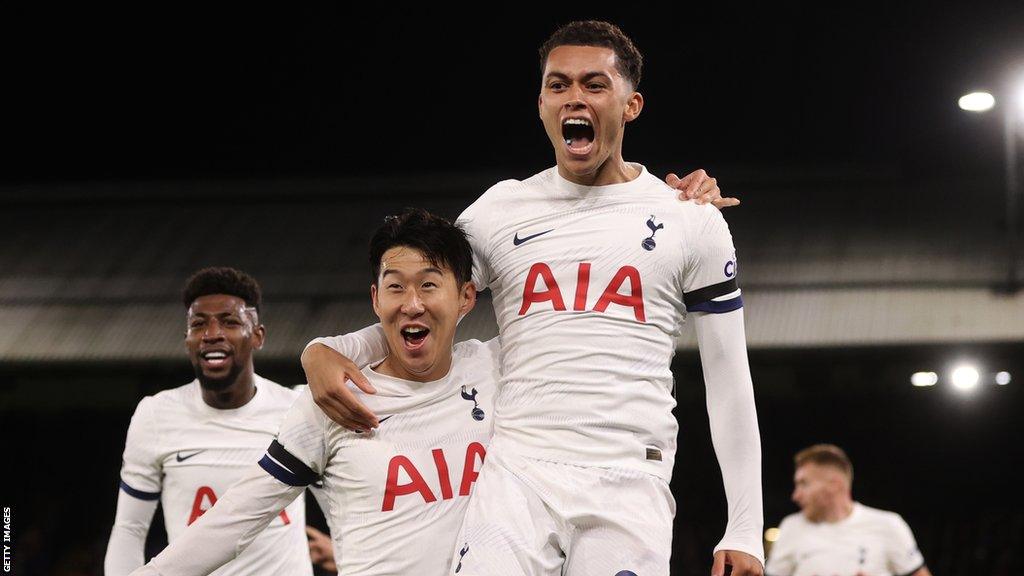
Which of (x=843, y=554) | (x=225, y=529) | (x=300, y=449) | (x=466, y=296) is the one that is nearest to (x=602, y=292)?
(x=466, y=296)

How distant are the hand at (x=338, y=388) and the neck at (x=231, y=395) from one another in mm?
1814

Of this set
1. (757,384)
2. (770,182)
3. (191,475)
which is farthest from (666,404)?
(770,182)

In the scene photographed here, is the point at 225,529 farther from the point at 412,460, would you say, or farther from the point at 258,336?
the point at 258,336

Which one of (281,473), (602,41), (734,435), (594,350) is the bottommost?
(281,473)

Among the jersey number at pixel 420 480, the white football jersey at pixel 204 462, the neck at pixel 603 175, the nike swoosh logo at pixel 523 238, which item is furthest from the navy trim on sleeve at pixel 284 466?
the white football jersey at pixel 204 462

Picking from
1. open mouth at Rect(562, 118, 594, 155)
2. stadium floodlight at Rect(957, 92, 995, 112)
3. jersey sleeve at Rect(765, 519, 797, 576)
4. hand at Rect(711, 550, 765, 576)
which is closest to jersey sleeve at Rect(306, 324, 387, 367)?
open mouth at Rect(562, 118, 594, 155)

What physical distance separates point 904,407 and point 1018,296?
9.07 feet

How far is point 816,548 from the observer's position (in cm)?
813

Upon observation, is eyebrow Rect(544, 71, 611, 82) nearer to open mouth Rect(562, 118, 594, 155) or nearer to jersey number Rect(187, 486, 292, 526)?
open mouth Rect(562, 118, 594, 155)

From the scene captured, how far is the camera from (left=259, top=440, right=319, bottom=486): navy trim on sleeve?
335 centimetres

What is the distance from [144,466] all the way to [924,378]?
26.3 ft

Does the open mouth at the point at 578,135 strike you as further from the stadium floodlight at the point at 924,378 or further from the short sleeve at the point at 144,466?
the stadium floodlight at the point at 924,378

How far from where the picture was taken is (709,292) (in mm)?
3299

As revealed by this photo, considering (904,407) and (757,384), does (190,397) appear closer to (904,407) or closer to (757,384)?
(757,384)
